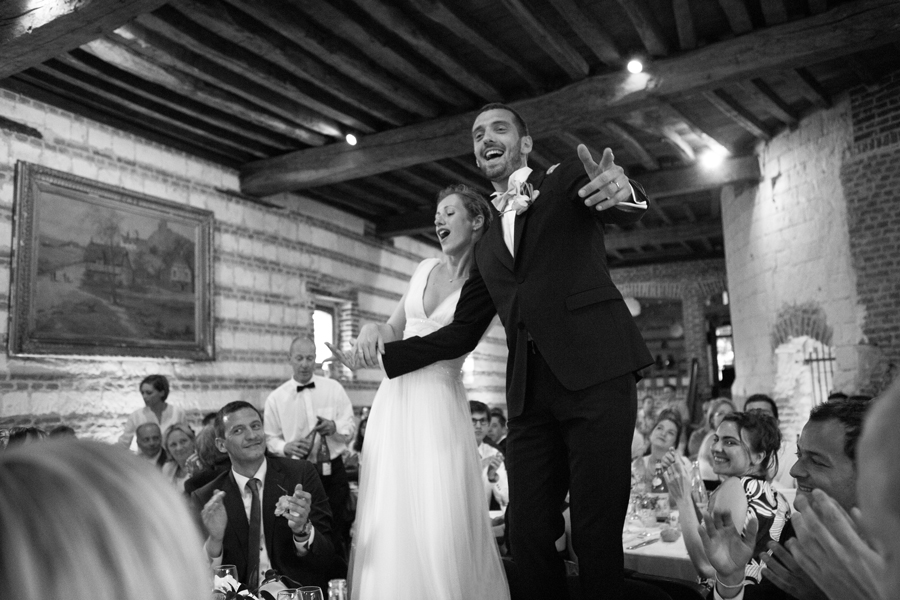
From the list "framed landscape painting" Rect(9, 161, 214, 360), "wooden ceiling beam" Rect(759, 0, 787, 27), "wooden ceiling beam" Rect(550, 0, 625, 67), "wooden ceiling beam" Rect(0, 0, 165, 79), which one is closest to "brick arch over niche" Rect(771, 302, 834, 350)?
"wooden ceiling beam" Rect(759, 0, 787, 27)

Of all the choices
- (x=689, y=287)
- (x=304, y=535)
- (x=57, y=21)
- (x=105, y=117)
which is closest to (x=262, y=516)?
(x=304, y=535)

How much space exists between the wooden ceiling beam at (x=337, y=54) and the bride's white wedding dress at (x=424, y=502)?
12.5 feet

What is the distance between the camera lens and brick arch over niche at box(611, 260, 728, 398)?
647 inches

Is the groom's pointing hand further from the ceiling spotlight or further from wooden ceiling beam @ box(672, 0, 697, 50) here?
the ceiling spotlight

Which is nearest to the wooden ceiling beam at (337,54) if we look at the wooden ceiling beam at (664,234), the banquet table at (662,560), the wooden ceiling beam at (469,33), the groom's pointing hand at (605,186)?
the wooden ceiling beam at (469,33)

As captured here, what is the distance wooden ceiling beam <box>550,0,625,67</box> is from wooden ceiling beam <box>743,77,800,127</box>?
1.70 m

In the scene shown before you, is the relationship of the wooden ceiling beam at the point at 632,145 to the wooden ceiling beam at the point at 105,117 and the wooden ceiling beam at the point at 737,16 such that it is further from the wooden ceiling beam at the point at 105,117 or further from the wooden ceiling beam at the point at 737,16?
the wooden ceiling beam at the point at 105,117

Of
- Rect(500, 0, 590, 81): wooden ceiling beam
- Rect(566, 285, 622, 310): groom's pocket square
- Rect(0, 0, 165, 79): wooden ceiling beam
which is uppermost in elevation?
Rect(500, 0, 590, 81): wooden ceiling beam

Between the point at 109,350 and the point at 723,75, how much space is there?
6.28 m

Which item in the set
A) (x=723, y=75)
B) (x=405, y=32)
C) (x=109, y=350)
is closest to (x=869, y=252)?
(x=723, y=75)

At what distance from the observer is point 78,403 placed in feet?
23.6

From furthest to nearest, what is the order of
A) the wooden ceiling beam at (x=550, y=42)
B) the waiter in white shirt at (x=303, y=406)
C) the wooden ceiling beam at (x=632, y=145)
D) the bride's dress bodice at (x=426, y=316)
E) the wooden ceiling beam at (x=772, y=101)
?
1. the wooden ceiling beam at (x=632, y=145)
2. the wooden ceiling beam at (x=772, y=101)
3. the waiter in white shirt at (x=303, y=406)
4. the wooden ceiling beam at (x=550, y=42)
5. the bride's dress bodice at (x=426, y=316)

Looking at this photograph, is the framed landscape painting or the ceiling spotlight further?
the ceiling spotlight

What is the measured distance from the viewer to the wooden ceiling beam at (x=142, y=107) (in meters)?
6.79
